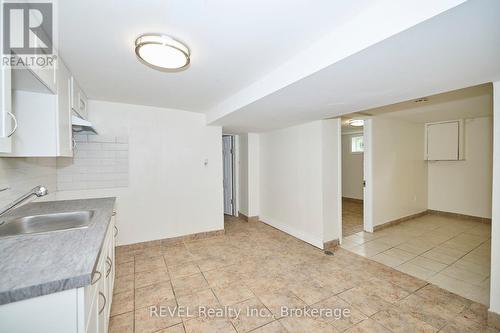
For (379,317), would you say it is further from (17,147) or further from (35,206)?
(35,206)

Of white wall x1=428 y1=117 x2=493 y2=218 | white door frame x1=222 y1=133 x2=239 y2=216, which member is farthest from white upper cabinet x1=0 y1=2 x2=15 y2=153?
white wall x1=428 y1=117 x2=493 y2=218

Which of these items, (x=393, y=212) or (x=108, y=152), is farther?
(x=393, y=212)

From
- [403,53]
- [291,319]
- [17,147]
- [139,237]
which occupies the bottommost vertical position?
[291,319]

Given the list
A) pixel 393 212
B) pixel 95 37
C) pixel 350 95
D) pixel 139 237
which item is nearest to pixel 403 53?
pixel 350 95

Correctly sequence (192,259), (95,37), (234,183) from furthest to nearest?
(234,183)
(192,259)
(95,37)

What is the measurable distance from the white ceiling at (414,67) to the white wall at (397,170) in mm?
2163

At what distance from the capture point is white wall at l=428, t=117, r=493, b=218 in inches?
172

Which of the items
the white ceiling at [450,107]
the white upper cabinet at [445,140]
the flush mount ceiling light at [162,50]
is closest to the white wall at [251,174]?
the white ceiling at [450,107]

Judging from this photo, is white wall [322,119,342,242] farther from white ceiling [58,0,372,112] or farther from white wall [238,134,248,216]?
white wall [238,134,248,216]

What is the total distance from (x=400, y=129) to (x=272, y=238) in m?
3.71

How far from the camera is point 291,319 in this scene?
73.0 inches

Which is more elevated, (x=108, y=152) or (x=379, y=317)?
(x=108, y=152)

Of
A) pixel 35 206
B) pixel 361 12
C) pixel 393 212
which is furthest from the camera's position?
pixel 393 212

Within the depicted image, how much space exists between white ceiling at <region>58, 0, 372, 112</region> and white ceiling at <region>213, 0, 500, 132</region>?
278mm
